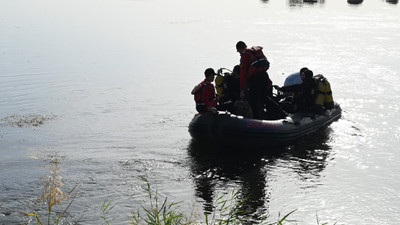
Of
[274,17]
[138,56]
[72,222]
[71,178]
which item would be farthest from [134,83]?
[274,17]

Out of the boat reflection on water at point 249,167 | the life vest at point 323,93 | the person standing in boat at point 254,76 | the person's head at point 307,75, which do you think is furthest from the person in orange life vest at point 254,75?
the life vest at point 323,93

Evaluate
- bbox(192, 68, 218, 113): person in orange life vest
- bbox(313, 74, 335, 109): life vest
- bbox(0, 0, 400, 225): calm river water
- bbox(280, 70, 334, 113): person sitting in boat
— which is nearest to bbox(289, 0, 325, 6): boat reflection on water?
bbox(0, 0, 400, 225): calm river water

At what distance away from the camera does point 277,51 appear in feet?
74.8

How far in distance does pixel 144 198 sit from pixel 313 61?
→ 14031mm

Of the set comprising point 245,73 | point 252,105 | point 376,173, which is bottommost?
point 376,173

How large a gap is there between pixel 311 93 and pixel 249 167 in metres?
2.85

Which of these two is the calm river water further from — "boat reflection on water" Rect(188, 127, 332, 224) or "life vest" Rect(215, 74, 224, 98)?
"life vest" Rect(215, 74, 224, 98)

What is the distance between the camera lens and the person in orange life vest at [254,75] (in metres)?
10.6

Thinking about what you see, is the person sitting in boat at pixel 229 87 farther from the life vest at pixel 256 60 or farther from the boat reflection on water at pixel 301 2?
the boat reflection on water at pixel 301 2

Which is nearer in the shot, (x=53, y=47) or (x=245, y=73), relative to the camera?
(x=245, y=73)

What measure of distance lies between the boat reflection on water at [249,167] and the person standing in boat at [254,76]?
41.8 inches

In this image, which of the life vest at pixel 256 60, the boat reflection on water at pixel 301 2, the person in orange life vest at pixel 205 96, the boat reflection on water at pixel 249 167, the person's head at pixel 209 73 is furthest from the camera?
the boat reflection on water at pixel 301 2

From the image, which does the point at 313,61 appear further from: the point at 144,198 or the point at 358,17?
the point at 358,17

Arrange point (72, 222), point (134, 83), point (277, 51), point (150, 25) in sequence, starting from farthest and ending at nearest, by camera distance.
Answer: point (150, 25), point (277, 51), point (134, 83), point (72, 222)
